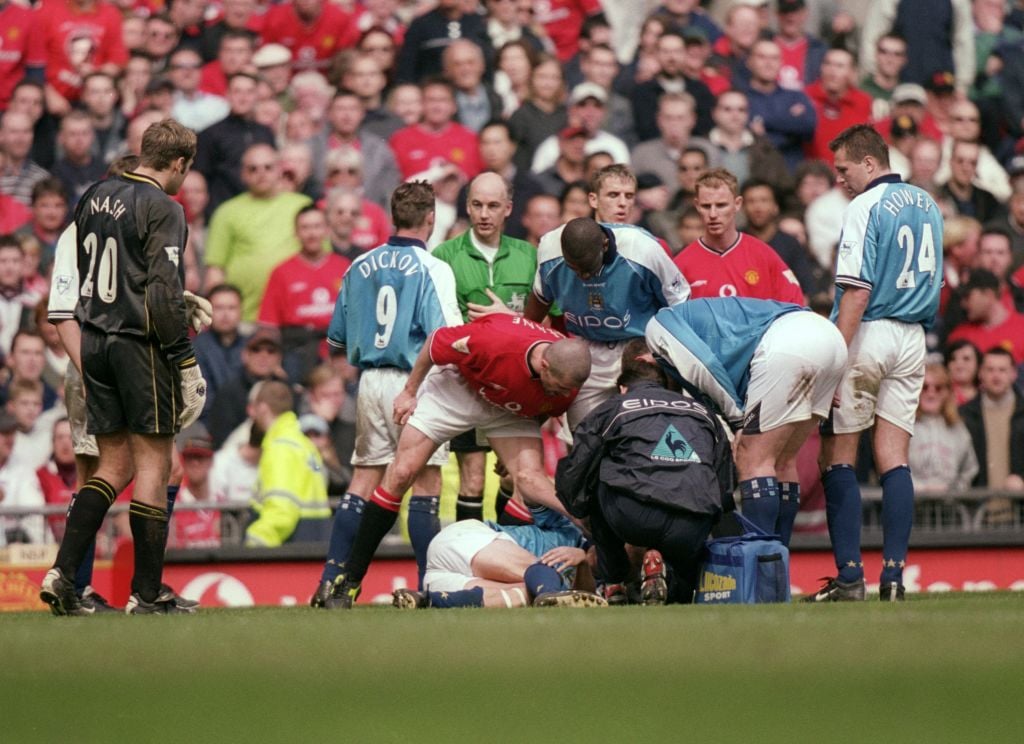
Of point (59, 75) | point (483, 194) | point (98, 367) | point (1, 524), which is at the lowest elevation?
point (1, 524)

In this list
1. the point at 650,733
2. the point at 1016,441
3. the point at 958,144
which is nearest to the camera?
the point at 650,733

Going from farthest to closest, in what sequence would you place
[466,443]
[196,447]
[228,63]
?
[228,63]
[196,447]
[466,443]

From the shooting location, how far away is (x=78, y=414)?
8.49m

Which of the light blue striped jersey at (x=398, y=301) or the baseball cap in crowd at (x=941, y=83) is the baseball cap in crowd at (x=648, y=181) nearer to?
the baseball cap in crowd at (x=941, y=83)

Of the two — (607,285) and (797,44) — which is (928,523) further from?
(797,44)

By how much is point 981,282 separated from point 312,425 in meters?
5.41

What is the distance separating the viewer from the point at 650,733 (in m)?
5.71

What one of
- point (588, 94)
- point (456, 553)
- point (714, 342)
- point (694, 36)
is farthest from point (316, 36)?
point (714, 342)

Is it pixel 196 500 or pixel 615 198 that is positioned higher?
pixel 615 198

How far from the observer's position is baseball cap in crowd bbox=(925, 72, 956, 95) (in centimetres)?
1539

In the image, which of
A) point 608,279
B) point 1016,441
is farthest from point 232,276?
point 1016,441

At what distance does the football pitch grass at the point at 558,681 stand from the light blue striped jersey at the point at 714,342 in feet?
7.44

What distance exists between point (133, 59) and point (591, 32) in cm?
412

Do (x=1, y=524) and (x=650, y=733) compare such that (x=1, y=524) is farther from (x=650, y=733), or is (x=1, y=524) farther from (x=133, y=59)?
(x=650, y=733)
